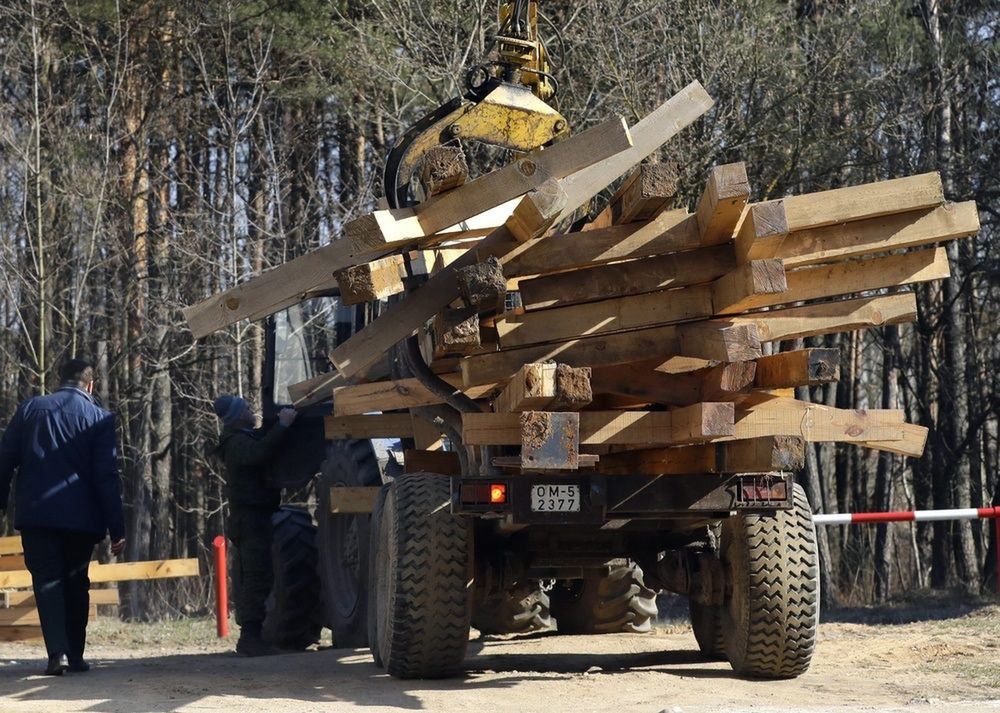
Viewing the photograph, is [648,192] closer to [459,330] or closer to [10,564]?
[459,330]

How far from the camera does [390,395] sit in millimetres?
7836

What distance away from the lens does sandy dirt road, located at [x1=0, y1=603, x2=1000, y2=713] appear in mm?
6539

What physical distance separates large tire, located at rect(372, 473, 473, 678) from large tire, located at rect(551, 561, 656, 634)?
89.2 inches

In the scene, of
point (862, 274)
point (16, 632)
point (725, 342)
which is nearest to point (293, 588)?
point (16, 632)

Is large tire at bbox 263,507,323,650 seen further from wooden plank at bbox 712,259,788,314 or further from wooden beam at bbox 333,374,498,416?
wooden plank at bbox 712,259,788,314

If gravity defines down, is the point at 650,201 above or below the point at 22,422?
above

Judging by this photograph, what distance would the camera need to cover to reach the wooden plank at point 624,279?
6344mm

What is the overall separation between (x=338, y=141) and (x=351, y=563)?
11.9m

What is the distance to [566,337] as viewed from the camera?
6473mm

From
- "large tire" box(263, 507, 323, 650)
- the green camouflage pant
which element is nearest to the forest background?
"large tire" box(263, 507, 323, 650)

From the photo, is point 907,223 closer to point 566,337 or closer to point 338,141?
Result: point 566,337

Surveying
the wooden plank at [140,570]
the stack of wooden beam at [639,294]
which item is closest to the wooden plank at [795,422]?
the stack of wooden beam at [639,294]

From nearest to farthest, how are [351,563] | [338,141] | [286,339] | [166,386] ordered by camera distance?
[351,563] → [286,339] → [338,141] → [166,386]

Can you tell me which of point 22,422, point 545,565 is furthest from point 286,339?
point 545,565
